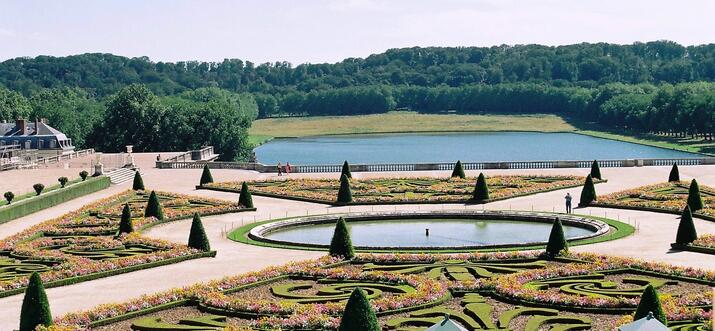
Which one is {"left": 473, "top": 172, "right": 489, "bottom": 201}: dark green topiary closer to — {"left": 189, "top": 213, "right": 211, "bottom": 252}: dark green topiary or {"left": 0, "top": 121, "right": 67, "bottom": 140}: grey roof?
{"left": 189, "top": 213, "right": 211, "bottom": 252}: dark green topiary

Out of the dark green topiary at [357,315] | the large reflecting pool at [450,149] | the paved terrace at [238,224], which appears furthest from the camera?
the large reflecting pool at [450,149]

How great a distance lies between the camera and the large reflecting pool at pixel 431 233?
45875 millimetres

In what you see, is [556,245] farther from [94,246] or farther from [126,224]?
[126,224]

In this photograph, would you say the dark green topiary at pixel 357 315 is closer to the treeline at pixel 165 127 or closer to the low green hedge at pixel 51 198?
the low green hedge at pixel 51 198

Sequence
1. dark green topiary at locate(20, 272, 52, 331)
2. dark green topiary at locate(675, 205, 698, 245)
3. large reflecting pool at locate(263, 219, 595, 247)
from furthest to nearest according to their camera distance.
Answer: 1. large reflecting pool at locate(263, 219, 595, 247)
2. dark green topiary at locate(675, 205, 698, 245)
3. dark green topiary at locate(20, 272, 52, 331)

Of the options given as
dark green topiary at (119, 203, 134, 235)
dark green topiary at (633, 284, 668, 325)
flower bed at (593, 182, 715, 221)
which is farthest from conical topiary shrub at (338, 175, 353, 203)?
dark green topiary at (633, 284, 668, 325)

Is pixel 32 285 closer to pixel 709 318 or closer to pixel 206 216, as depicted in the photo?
pixel 709 318

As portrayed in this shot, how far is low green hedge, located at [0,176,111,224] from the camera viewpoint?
179 ft

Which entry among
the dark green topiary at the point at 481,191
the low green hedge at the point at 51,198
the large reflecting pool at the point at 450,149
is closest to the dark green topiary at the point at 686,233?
the dark green topiary at the point at 481,191

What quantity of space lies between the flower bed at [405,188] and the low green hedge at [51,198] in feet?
24.8

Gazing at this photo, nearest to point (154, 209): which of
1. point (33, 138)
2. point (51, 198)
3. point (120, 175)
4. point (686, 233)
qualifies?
point (51, 198)

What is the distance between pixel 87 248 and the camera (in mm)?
43594

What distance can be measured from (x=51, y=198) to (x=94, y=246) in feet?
60.9

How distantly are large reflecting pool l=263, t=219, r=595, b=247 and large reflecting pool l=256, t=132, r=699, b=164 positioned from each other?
69577 mm
